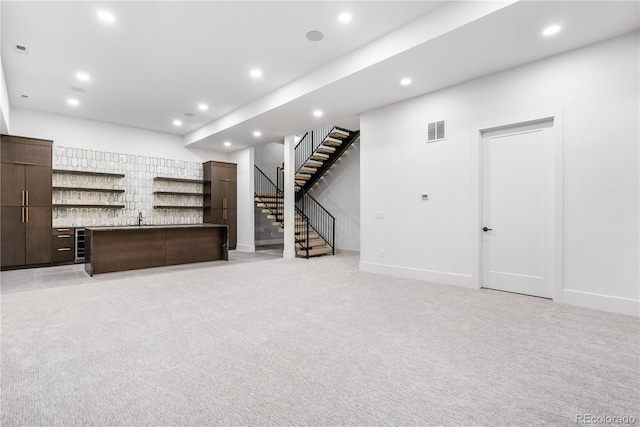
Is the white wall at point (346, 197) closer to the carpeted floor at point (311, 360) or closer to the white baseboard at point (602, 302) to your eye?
the carpeted floor at point (311, 360)

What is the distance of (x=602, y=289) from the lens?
3752mm

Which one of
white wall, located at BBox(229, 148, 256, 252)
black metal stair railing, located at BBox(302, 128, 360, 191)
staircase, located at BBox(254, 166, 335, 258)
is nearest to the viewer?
staircase, located at BBox(254, 166, 335, 258)

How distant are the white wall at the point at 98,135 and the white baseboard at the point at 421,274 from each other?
271 inches

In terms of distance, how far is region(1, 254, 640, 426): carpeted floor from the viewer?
1.83 metres

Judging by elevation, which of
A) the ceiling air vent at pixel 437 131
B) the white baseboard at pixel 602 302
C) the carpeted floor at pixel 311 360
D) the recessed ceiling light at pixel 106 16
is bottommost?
the carpeted floor at pixel 311 360

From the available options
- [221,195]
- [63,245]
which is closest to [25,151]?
[63,245]

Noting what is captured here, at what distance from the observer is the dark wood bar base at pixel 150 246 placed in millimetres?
5938

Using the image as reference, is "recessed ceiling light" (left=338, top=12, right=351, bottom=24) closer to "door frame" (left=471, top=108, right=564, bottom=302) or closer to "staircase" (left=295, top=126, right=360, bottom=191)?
"door frame" (left=471, top=108, right=564, bottom=302)

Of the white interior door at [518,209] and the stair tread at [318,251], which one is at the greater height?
the white interior door at [518,209]

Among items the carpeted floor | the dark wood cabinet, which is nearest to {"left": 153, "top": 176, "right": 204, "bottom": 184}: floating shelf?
the dark wood cabinet

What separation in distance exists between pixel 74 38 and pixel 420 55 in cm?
474

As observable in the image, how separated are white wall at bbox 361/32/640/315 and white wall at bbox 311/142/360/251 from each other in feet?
10.1

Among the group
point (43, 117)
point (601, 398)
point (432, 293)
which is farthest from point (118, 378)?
point (43, 117)

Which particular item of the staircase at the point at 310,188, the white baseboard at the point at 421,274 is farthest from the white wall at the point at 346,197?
the white baseboard at the point at 421,274
